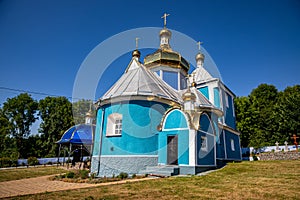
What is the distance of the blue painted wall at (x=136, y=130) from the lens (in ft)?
33.3

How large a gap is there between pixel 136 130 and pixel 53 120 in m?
28.2

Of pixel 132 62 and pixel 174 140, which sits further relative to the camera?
pixel 132 62

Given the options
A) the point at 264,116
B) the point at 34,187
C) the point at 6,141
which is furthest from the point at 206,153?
the point at 6,141

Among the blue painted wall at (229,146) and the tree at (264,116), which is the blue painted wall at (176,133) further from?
the tree at (264,116)

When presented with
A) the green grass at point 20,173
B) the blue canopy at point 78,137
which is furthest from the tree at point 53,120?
the green grass at point 20,173

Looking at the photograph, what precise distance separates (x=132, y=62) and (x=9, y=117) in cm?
2877

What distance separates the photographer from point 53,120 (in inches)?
1325

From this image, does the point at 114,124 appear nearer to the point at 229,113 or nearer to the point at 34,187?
the point at 34,187

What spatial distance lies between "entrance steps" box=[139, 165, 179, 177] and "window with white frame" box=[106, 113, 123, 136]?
266cm

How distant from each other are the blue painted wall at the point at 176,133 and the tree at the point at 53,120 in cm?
2612

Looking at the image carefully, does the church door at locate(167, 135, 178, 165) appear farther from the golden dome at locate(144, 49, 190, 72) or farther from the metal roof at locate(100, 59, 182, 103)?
the golden dome at locate(144, 49, 190, 72)

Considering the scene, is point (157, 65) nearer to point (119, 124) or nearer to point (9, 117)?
point (119, 124)

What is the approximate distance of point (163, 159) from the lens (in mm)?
10102

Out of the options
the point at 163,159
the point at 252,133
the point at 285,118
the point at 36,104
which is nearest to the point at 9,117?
the point at 36,104
